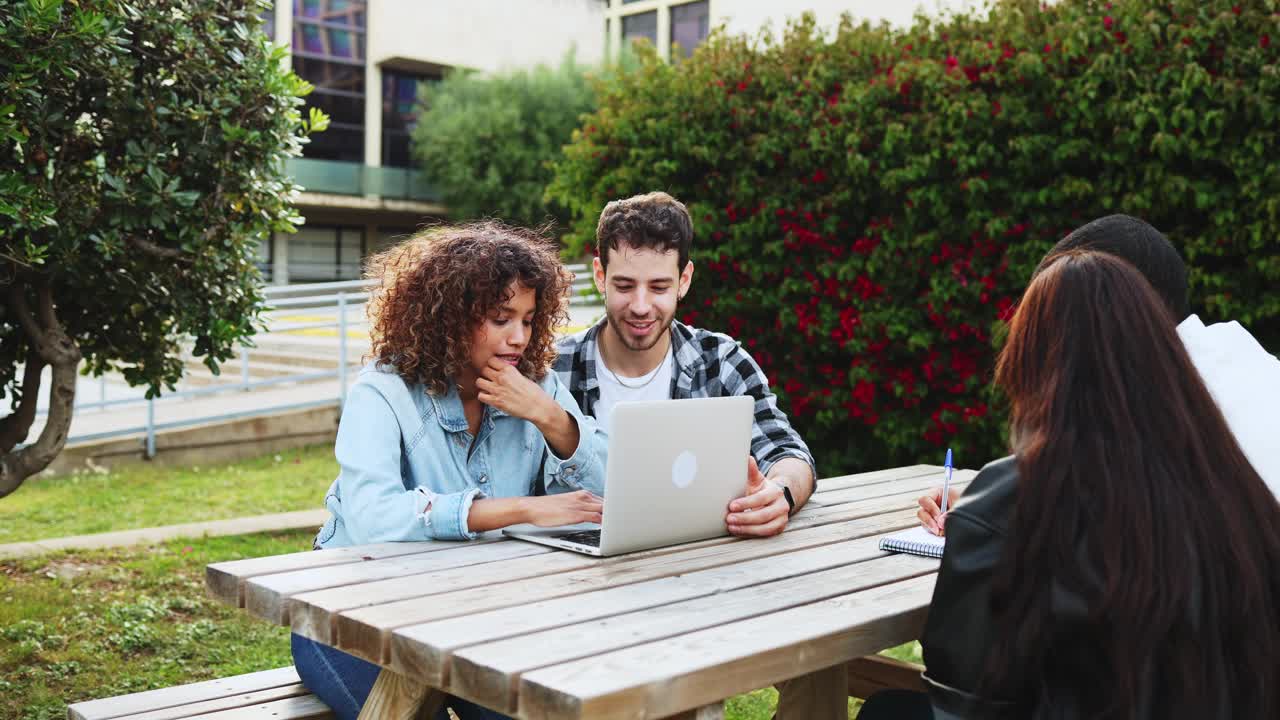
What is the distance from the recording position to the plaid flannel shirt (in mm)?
3617

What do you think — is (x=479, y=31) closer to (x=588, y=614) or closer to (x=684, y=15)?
(x=684, y=15)

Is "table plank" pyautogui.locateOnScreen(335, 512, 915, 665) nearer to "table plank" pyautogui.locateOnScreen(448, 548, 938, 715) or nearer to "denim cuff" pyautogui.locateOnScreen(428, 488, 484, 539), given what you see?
"table plank" pyautogui.locateOnScreen(448, 548, 938, 715)

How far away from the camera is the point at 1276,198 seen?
514cm

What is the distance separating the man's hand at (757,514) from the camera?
269 cm

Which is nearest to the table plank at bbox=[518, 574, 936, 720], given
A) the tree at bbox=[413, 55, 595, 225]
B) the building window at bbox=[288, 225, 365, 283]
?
the tree at bbox=[413, 55, 595, 225]

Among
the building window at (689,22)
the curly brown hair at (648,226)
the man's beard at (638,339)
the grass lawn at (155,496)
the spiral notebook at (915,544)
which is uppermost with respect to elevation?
the building window at (689,22)

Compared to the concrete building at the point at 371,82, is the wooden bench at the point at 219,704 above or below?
below

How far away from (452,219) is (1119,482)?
27.2 m

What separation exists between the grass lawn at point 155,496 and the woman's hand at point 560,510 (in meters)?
5.03

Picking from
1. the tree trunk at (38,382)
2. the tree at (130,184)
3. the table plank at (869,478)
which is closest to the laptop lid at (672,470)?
the table plank at (869,478)

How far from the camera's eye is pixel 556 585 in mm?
2176

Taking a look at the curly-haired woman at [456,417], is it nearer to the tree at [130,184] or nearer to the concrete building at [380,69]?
the tree at [130,184]

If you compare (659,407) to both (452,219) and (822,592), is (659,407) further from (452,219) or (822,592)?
(452,219)

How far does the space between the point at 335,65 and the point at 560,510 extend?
2718 cm
